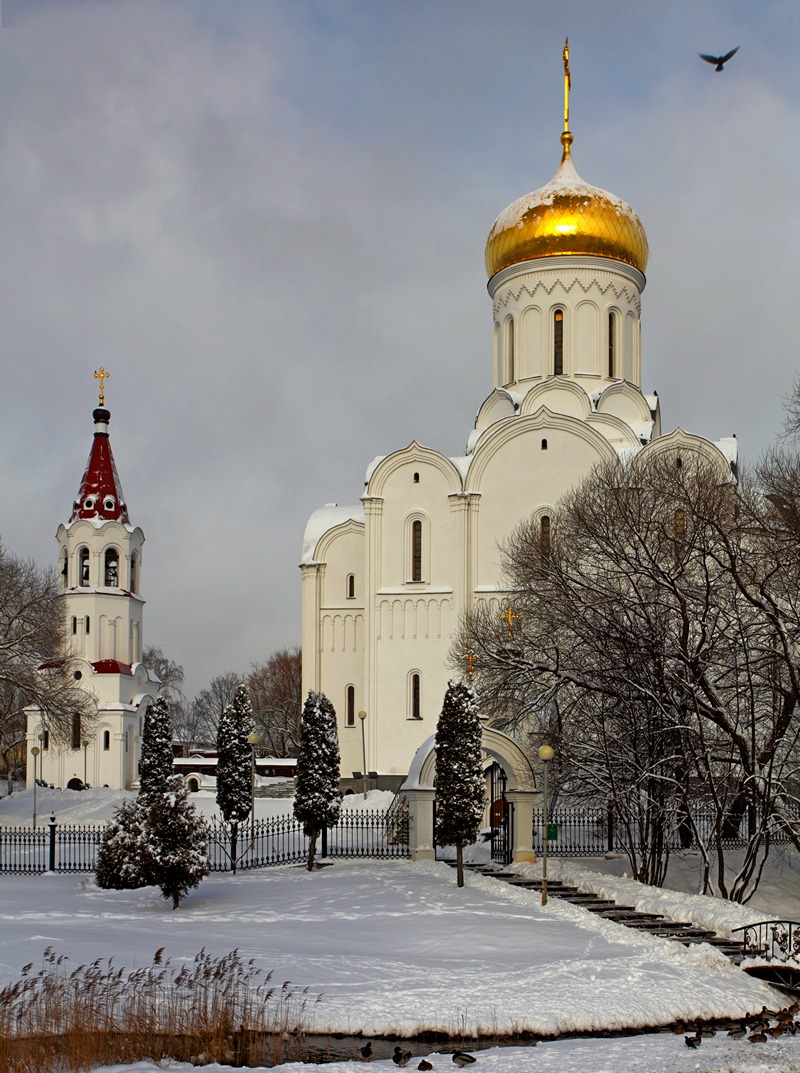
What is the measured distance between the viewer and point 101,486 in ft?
153

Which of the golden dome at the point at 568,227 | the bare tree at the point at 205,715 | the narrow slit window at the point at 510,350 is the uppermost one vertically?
the golden dome at the point at 568,227

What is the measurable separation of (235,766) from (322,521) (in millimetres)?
14356

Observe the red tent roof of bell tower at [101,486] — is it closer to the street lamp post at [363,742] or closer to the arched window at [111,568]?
the arched window at [111,568]

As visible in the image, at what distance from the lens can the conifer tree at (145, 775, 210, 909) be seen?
59.6 feet

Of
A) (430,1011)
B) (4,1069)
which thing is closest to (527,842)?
(430,1011)

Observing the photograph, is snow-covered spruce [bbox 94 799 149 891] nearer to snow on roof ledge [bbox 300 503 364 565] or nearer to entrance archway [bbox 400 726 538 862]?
entrance archway [bbox 400 726 538 862]

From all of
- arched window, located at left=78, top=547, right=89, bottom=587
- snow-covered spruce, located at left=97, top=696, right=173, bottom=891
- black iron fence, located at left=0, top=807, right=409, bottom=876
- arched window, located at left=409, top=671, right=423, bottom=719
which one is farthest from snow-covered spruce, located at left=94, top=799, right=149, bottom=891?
arched window, located at left=78, top=547, right=89, bottom=587

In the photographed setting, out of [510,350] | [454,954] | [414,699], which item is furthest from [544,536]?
[454,954]

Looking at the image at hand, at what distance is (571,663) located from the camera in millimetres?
21719

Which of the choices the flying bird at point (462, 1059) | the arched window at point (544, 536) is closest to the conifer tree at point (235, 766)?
the arched window at point (544, 536)

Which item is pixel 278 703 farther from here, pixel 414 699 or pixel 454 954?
pixel 454 954

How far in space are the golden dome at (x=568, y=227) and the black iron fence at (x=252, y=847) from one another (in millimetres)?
18120

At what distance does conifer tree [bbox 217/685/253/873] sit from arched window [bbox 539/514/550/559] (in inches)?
298

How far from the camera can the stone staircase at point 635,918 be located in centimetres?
1584
